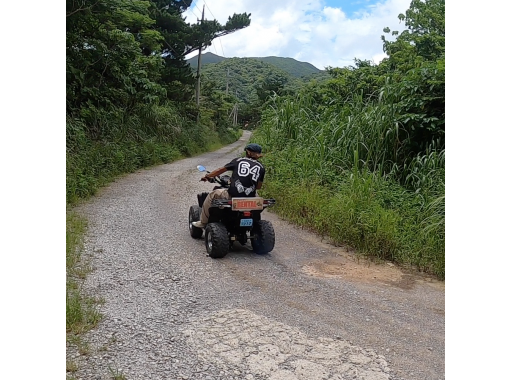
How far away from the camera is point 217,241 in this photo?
5613 mm

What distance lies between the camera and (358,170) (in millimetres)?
8289

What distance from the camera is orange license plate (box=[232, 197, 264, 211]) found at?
5.54 metres

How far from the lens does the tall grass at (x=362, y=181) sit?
6.09 metres

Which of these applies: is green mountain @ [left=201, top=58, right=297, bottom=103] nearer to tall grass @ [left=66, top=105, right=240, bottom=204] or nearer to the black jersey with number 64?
tall grass @ [left=66, top=105, right=240, bottom=204]

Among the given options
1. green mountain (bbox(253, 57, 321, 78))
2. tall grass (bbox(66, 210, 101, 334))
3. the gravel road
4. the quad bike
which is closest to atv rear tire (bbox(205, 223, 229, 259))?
the quad bike

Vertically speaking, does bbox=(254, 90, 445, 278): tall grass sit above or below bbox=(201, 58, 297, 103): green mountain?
below

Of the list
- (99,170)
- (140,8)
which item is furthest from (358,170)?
(140,8)

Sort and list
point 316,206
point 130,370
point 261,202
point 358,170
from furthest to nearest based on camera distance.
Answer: point 358,170
point 316,206
point 261,202
point 130,370

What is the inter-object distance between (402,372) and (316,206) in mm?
4620

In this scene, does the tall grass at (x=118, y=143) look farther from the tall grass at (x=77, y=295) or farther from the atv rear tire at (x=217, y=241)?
the atv rear tire at (x=217, y=241)

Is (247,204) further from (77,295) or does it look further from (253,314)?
(77,295)

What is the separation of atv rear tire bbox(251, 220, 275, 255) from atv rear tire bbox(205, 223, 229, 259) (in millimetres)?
457

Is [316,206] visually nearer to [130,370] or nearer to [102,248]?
[102,248]

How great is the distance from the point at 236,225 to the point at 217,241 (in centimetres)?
39
